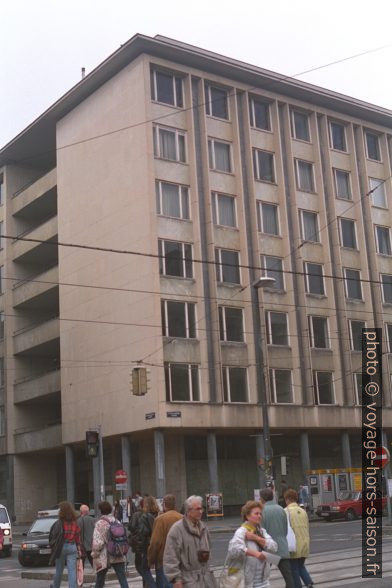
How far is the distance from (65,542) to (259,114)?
35293mm

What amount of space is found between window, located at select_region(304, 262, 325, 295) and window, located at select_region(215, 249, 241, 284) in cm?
448

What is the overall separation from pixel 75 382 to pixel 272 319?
1127cm

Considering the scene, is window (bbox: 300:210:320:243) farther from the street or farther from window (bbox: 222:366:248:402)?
the street

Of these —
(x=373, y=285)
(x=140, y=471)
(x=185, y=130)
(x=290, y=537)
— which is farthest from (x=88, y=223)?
(x=290, y=537)

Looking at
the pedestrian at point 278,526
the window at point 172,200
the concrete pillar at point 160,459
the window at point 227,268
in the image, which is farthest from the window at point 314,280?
the pedestrian at point 278,526

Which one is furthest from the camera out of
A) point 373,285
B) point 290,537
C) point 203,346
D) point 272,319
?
point 373,285

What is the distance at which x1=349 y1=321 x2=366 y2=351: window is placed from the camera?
44188 millimetres

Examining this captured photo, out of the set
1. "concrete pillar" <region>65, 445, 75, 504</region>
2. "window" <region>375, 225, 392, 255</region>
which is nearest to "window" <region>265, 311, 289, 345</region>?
"window" <region>375, 225, 392, 255</region>

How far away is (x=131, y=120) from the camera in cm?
4044

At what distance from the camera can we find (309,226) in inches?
1759

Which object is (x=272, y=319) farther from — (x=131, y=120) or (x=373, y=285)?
(x=131, y=120)

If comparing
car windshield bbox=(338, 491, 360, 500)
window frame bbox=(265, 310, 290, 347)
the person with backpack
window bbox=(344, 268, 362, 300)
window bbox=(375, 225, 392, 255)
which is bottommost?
car windshield bbox=(338, 491, 360, 500)

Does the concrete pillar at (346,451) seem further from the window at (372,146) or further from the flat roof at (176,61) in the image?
the flat roof at (176,61)

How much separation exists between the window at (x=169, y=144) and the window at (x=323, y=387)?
13596 millimetres
